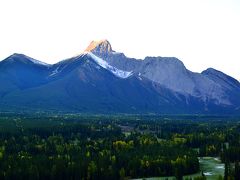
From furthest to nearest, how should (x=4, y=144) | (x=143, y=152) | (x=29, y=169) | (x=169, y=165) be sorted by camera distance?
1. (x=4, y=144)
2. (x=143, y=152)
3. (x=169, y=165)
4. (x=29, y=169)

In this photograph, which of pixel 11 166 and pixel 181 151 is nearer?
pixel 11 166

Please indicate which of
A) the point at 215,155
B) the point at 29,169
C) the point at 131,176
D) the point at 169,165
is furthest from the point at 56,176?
the point at 215,155

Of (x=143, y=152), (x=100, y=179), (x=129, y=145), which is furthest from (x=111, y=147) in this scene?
(x=100, y=179)

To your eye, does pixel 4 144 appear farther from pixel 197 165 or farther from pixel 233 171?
pixel 233 171

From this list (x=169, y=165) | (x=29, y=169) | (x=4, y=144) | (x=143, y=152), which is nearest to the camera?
(x=29, y=169)

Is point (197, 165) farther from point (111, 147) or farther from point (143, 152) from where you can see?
point (111, 147)

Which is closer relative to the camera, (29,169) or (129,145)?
(29,169)

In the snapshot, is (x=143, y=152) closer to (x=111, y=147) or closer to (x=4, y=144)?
(x=111, y=147)

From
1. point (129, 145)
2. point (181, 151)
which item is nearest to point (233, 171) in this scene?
point (181, 151)
